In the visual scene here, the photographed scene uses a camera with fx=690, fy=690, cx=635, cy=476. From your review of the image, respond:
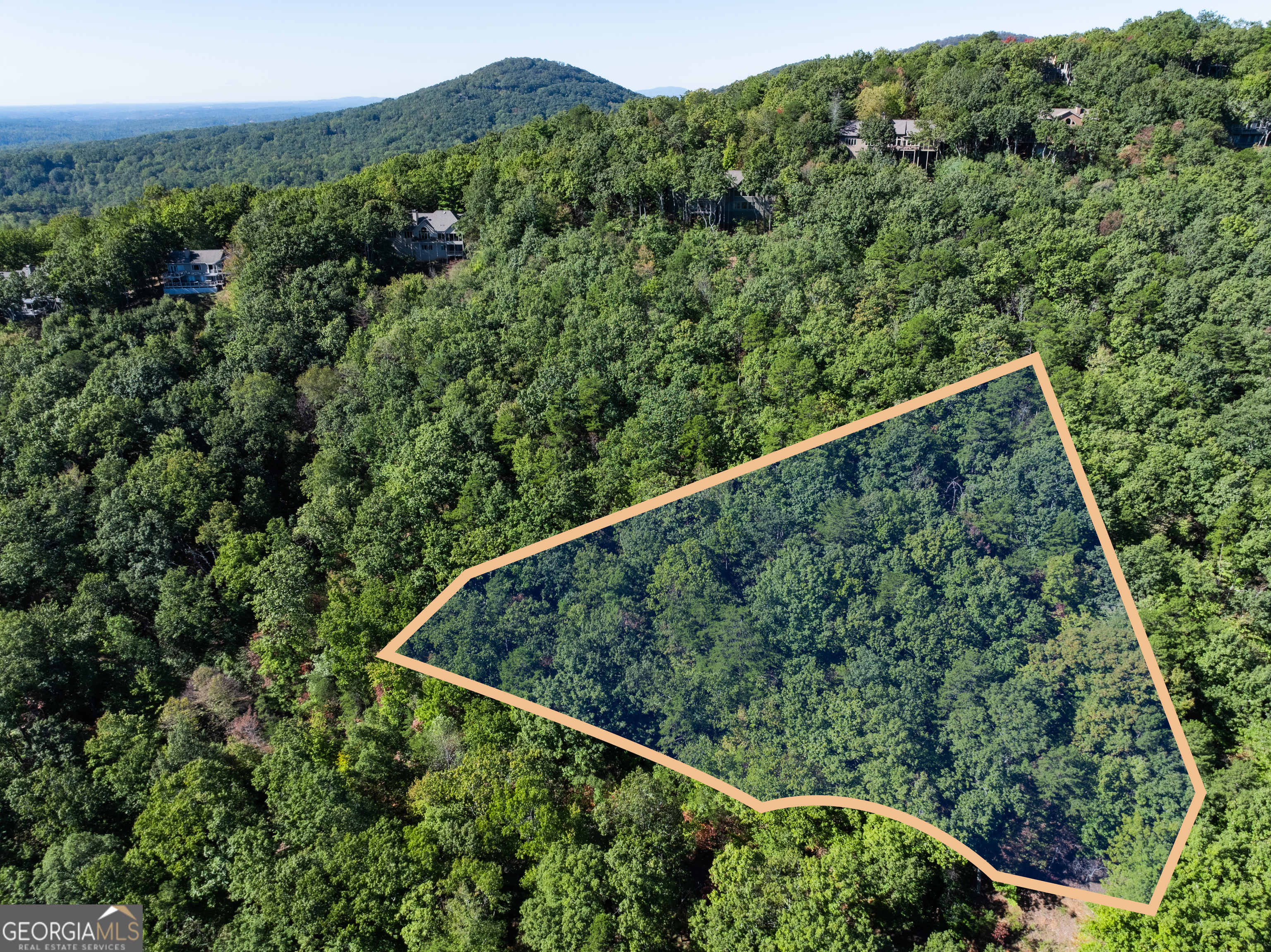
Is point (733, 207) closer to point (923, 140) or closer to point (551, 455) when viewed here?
point (923, 140)

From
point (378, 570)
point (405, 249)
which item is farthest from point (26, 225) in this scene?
point (378, 570)

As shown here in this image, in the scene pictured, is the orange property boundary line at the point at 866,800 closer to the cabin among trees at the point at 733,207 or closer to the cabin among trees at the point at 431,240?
the cabin among trees at the point at 733,207

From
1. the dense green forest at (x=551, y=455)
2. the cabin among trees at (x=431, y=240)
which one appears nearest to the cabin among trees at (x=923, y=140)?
the dense green forest at (x=551, y=455)

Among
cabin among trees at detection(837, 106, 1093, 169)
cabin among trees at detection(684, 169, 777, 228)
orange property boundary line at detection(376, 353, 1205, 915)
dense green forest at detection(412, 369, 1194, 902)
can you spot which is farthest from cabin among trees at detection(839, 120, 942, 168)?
dense green forest at detection(412, 369, 1194, 902)

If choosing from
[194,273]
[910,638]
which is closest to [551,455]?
[910,638]

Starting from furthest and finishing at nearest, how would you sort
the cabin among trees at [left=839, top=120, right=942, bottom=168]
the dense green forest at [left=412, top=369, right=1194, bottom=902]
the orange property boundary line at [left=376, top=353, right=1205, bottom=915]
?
the cabin among trees at [left=839, top=120, right=942, bottom=168], the dense green forest at [left=412, top=369, right=1194, bottom=902], the orange property boundary line at [left=376, top=353, right=1205, bottom=915]

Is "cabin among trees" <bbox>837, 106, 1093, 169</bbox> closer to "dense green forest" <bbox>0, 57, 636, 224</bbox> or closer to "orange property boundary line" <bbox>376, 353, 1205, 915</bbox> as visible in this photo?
"orange property boundary line" <bbox>376, 353, 1205, 915</bbox>
